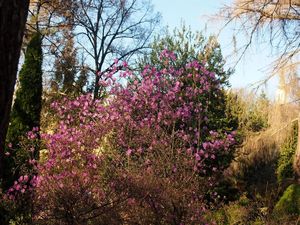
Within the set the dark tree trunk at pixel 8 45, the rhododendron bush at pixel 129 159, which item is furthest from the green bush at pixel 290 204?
the dark tree trunk at pixel 8 45

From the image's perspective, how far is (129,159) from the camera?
7.70m

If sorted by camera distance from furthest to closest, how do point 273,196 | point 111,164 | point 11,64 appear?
point 273,196 < point 111,164 < point 11,64

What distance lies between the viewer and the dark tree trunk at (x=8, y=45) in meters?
2.32

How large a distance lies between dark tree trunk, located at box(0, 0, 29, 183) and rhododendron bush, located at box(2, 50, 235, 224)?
14.4 ft

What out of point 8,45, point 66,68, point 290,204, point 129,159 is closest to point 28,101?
point 129,159

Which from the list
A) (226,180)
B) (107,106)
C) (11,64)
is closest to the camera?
(11,64)

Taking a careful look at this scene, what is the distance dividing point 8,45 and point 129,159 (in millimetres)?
5462

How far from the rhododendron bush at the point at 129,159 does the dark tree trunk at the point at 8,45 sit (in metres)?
4.38

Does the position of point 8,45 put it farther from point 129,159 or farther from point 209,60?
point 209,60

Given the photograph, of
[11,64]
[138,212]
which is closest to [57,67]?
[138,212]

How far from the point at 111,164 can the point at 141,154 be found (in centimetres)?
59

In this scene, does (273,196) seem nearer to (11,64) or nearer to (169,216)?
(169,216)

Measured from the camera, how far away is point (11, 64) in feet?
7.83

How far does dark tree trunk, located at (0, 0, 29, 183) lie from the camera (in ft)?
7.62
